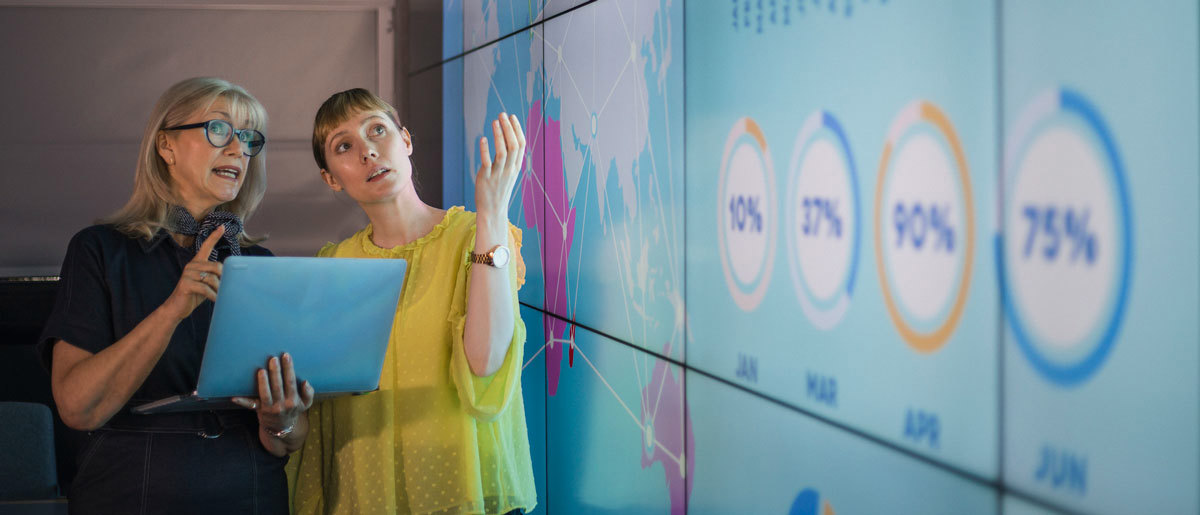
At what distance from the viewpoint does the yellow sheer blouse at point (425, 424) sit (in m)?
2.16

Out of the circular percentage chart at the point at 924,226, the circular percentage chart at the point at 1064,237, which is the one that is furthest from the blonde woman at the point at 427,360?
the circular percentage chart at the point at 1064,237

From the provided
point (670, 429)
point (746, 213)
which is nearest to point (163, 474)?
point (670, 429)

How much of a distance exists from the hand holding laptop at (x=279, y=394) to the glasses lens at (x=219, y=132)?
511mm

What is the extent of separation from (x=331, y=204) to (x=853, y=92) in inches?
158

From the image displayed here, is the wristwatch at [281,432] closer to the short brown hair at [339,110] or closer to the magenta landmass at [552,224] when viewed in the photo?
the short brown hair at [339,110]

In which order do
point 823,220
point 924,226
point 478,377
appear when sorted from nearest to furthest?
point 924,226 → point 823,220 → point 478,377

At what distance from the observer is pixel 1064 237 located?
A: 1195 mm

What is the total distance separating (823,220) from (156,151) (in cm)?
134

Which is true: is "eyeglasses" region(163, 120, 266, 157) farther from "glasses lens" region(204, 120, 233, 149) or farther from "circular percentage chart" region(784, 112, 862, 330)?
"circular percentage chart" region(784, 112, 862, 330)

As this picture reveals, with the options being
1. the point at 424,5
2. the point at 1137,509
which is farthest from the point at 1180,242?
the point at 424,5

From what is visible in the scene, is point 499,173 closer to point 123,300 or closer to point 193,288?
point 193,288

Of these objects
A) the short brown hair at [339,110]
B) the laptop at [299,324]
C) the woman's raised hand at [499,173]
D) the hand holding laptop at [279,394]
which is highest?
the short brown hair at [339,110]

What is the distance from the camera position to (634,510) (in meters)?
2.65

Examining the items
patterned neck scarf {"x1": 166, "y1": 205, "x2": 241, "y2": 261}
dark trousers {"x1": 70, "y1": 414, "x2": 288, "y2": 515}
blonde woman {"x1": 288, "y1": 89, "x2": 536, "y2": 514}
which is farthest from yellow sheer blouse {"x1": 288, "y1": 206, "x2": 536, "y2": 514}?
patterned neck scarf {"x1": 166, "y1": 205, "x2": 241, "y2": 261}
